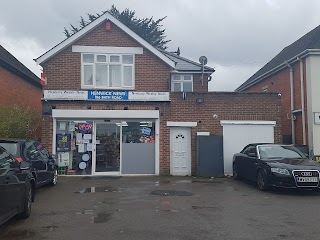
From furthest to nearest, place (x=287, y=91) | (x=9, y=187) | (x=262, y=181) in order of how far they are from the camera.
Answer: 1. (x=287, y=91)
2. (x=262, y=181)
3. (x=9, y=187)

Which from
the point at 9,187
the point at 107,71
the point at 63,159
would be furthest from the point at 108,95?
the point at 9,187

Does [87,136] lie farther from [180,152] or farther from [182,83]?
[182,83]

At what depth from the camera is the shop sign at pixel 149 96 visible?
595 inches

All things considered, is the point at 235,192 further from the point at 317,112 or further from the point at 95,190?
the point at 317,112

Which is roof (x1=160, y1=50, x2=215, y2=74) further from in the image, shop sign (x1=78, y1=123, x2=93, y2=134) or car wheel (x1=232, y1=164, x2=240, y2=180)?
car wheel (x1=232, y1=164, x2=240, y2=180)

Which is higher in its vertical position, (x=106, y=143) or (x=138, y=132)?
(x=138, y=132)

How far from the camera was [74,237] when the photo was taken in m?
5.92

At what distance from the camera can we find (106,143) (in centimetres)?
1510

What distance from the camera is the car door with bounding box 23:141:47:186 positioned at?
32.1 ft

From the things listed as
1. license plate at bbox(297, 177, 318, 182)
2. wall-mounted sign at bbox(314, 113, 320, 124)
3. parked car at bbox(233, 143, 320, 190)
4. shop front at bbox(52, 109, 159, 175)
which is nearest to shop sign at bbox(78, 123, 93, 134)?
shop front at bbox(52, 109, 159, 175)

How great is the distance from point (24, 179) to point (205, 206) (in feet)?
13.6

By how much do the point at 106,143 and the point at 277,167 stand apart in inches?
287

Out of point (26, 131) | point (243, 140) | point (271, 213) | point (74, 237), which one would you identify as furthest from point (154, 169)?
point (74, 237)

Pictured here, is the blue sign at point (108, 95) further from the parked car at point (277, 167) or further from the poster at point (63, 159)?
the parked car at point (277, 167)
